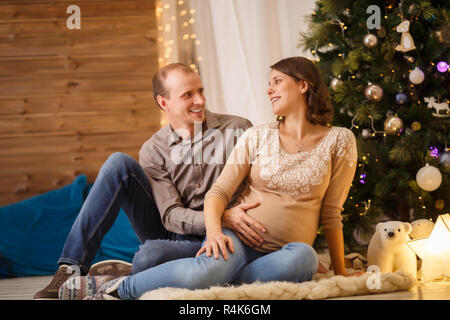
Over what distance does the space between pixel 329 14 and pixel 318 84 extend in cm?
69

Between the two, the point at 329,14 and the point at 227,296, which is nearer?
the point at 227,296

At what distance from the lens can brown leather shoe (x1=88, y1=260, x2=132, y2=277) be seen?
163 centimetres

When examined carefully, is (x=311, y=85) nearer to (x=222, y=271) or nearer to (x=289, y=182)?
(x=289, y=182)

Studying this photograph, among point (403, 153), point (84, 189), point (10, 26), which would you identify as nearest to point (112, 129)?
point (84, 189)

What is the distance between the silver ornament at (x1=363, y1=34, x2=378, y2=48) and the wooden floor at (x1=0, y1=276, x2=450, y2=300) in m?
0.86

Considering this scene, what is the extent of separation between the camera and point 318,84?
1417 mm

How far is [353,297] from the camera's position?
4.15 ft

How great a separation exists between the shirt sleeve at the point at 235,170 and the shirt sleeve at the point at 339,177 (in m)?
0.23

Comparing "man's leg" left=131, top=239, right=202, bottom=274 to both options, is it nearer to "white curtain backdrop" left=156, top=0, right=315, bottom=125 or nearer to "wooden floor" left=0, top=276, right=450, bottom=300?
"wooden floor" left=0, top=276, right=450, bottom=300

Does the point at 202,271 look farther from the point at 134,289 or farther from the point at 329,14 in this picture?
the point at 329,14

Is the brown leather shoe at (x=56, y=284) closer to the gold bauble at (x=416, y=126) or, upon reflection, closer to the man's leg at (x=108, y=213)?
the man's leg at (x=108, y=213)

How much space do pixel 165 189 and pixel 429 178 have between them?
92cm

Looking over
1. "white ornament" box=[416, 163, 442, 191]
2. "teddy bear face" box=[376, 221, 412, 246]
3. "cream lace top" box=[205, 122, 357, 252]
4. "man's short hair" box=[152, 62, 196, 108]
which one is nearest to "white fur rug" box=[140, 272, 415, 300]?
"cream lace top" box=[205, 122, 357, 252]
